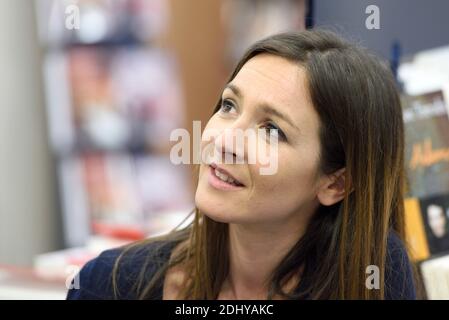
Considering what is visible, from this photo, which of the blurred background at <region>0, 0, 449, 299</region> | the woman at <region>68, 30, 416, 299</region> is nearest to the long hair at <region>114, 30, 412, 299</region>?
the woman at <region>68, 30, 416, 299</region>

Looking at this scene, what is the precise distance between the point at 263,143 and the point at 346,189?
0.21 metres

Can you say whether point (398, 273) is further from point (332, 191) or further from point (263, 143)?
point (263, 143)

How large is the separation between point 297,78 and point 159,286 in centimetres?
50

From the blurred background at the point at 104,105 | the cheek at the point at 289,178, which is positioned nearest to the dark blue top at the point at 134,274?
the cheek at the point at 289,178

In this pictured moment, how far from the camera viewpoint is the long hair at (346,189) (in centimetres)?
119

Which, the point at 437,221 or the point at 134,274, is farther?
the point at 437,221

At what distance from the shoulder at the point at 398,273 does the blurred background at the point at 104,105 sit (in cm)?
124

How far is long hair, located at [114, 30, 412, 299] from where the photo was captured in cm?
119

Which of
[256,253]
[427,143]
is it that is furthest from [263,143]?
[427,143]

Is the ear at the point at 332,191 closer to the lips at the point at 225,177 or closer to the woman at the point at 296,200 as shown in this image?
the woman at the point at 296,200

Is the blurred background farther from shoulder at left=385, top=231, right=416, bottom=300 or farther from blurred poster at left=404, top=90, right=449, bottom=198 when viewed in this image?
shoulder at left=385, top=231, right=416, bottom=300

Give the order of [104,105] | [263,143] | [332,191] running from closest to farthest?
1. [263,143]
2. [332,191]
3. [104,105]

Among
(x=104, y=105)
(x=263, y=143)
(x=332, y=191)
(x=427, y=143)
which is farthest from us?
(x=104, y=105)

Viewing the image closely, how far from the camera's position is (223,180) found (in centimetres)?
116
